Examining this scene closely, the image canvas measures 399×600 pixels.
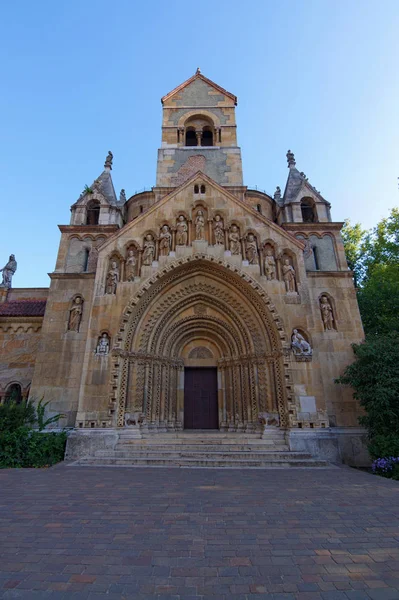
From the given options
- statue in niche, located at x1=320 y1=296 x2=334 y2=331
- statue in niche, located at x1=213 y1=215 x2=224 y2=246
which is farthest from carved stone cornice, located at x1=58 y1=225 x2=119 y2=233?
statue in niche, located at x1=320 y1=296 x2=334 y2=331

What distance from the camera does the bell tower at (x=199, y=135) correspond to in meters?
18.3

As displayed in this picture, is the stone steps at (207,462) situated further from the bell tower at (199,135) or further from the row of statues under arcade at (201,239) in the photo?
the bell tower at (199,135)

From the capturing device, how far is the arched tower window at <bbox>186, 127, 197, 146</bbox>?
2037 cm

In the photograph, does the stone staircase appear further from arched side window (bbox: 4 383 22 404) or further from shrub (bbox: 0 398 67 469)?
arched side window (bbox: 4 383 22 404)

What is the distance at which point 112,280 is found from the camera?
12.9 m

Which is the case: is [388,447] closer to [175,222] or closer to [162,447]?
[162,447]

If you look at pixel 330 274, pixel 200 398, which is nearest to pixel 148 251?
pixel 200 398

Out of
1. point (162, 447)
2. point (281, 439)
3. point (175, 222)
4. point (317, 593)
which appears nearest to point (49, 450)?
point (162, 447)

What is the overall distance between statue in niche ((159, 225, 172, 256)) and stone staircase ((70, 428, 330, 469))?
7.34 metres

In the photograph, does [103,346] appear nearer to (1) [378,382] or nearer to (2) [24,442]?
(2) [24,442]

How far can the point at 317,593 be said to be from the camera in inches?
118

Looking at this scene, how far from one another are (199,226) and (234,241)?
1731 millimetres

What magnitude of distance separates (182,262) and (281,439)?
309 inches

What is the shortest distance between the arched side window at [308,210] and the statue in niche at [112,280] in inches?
416
